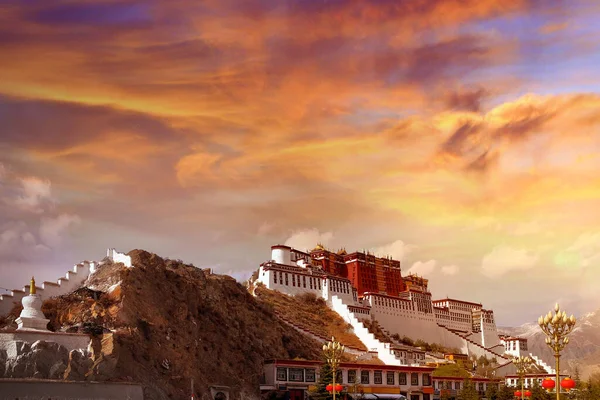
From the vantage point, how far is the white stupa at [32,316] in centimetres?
3938

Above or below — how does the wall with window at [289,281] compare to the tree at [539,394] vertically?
above

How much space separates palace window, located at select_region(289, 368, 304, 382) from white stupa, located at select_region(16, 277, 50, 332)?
2101cm

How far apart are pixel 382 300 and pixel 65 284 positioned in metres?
52.3

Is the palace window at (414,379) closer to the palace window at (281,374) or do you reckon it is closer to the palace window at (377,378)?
the palace window at (377,378)

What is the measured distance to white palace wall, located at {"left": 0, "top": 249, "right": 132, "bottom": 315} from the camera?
44688mm

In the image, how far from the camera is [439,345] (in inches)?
Result: 3784

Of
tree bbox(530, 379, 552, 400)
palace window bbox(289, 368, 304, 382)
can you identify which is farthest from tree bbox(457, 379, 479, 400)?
palace window bbox(289, 368, 304, 382)

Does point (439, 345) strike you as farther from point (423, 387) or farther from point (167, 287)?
point (167, 287)

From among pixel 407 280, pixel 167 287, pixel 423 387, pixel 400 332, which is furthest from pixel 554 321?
pixel 407 280

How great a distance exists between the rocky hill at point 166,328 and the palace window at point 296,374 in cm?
249

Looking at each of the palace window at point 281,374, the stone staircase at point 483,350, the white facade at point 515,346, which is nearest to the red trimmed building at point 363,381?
the palace window at point 281,374

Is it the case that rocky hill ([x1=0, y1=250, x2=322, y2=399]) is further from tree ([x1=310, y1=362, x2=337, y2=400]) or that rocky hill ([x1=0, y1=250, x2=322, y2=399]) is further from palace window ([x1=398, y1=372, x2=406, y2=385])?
palace window ([x1=398, y1=372, x2=406, y2=385])

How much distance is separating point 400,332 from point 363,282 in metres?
8.76

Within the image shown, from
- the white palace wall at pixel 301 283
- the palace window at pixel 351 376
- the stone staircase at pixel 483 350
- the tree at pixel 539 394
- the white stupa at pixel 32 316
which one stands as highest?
the white palace wall at pixel 301 283
